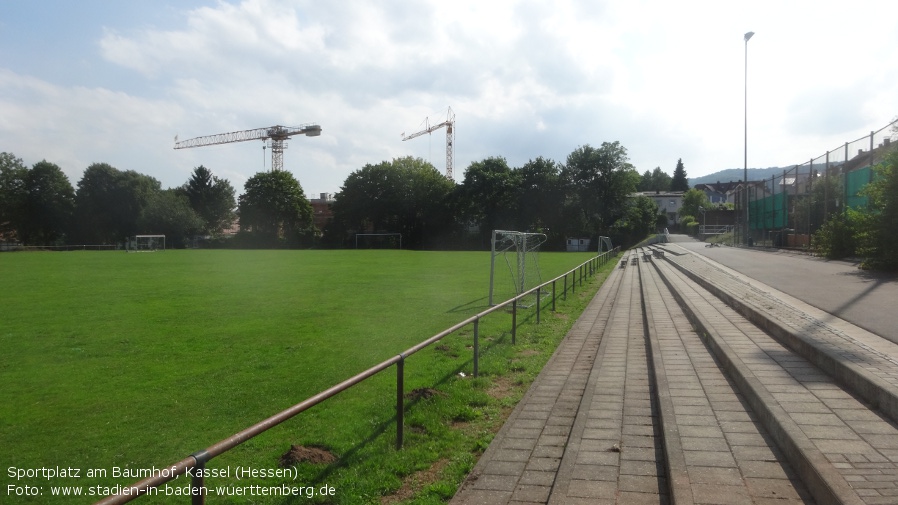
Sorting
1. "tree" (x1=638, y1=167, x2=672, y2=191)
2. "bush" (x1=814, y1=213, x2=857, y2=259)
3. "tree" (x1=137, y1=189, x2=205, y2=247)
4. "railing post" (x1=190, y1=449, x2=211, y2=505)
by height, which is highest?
"tree" (x1=638, y1=167, x2=672, y2=191)

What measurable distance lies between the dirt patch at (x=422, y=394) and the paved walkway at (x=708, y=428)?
40.0 inches

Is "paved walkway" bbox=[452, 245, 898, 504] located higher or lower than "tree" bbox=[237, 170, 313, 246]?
lower

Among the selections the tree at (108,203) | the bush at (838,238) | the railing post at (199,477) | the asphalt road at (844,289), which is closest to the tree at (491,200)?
the tree at (108,203)

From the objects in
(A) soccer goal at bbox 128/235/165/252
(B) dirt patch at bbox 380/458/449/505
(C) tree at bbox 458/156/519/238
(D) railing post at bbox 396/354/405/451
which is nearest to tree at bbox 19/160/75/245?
(A) soccer goal at bbox 128/235/165/252

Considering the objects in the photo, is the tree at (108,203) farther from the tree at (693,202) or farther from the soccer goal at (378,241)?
the tree at (693,202)

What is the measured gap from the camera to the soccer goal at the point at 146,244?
68650 mm

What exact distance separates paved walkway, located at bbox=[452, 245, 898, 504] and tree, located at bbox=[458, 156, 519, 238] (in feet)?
226

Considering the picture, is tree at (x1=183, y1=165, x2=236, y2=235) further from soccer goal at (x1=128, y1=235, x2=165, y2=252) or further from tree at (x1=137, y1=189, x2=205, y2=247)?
soccer goal at (x1=128, y1=235, x2=165, y2=252)

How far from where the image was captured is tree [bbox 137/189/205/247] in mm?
79812

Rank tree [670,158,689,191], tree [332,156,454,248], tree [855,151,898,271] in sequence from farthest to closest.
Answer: tree [670,158,689,191] < tree [332,156,454,248] < tree [855,151,898,271]

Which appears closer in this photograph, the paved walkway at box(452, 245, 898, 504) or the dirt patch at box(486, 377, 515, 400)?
the paved walkway at box(452, 245, 898, 504)

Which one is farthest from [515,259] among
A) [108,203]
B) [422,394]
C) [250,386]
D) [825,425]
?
[108,203]

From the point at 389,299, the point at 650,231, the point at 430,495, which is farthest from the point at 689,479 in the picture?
the point at 650,231

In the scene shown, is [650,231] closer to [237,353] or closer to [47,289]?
[47,289]
